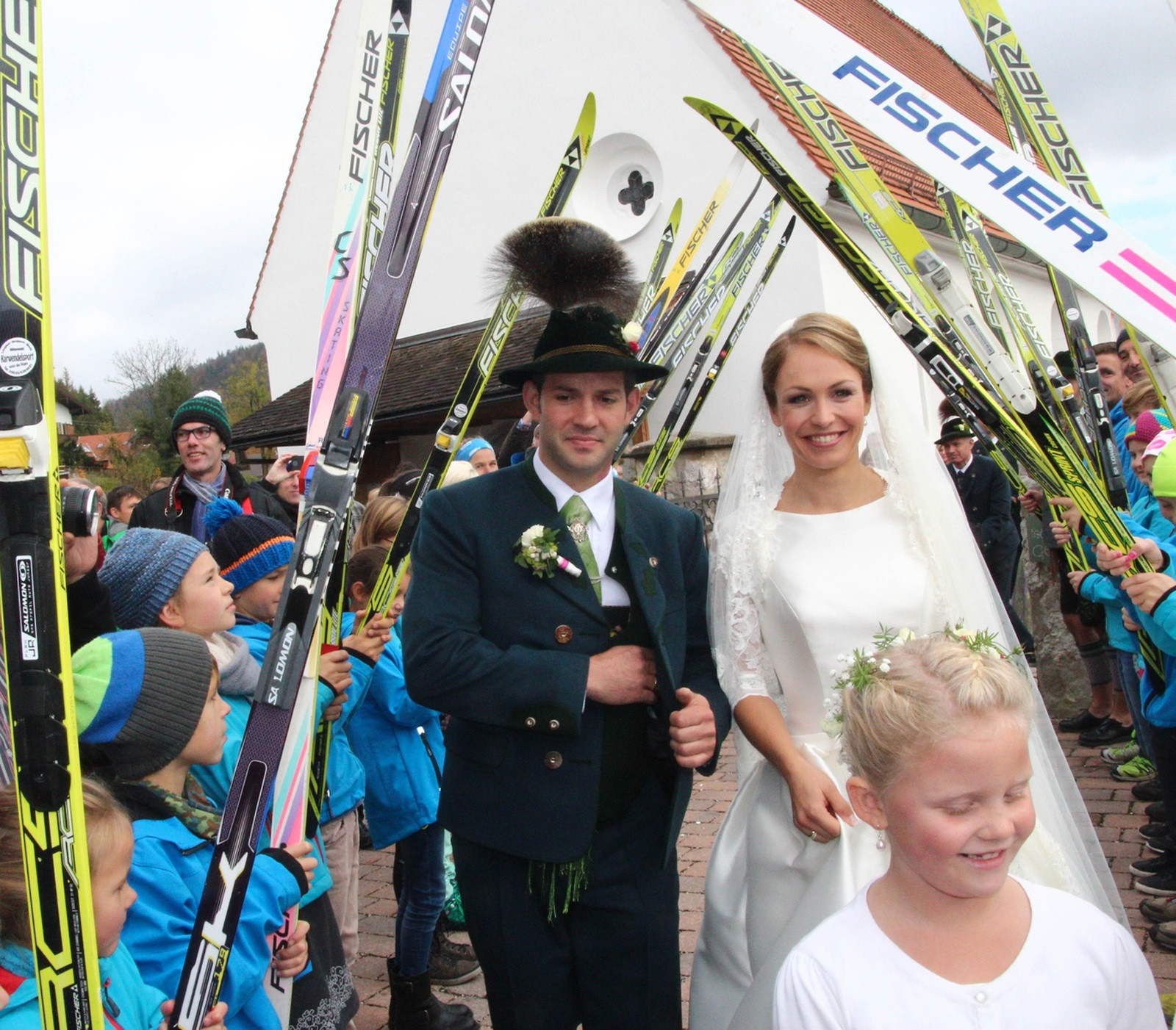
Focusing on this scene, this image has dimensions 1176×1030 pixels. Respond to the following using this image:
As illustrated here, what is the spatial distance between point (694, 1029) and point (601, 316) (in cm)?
155

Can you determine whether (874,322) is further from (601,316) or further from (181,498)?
(601,316)

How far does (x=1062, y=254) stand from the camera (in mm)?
1317

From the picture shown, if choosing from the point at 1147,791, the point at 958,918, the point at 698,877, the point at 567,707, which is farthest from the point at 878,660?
the point at 1147,791

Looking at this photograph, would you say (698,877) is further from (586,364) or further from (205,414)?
(205,414)

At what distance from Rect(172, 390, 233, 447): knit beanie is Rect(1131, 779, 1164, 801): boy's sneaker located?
4391 mm

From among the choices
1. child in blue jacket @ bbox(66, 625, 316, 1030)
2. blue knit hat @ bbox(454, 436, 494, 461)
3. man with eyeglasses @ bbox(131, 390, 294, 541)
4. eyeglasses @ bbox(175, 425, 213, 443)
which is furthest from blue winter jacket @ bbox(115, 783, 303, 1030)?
blue knit hat @ bbox(454, 436, 494, 461)

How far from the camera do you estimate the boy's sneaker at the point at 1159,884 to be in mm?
3455

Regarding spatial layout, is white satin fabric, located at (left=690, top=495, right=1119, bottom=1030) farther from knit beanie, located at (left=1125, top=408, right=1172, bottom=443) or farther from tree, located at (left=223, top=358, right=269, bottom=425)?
tree, located at (left=223, top=358, right=269, bottom=425)

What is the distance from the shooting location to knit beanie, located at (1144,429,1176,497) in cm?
289

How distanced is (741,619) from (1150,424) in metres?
2.14

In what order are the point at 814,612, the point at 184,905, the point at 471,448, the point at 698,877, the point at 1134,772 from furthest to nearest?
the point at 471,448 → the point at 1134,772 → the point at 698,877 → the point at 814,612 → the point at 184,905

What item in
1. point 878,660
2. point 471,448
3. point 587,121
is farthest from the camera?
point 471,448

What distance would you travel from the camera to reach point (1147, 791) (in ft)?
14.4

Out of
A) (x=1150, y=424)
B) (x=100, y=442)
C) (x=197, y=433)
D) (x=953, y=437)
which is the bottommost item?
(x=1150, y=424)
